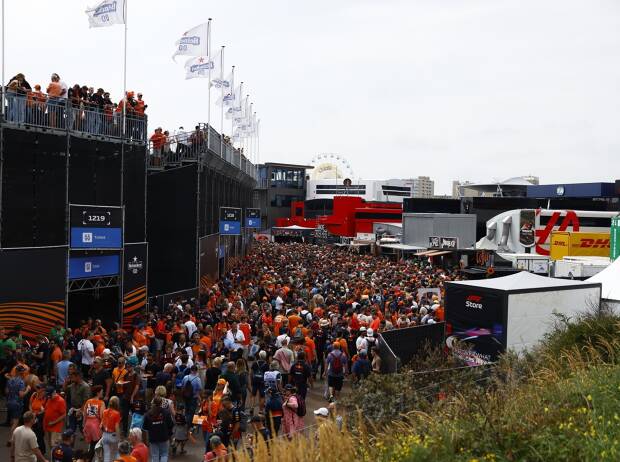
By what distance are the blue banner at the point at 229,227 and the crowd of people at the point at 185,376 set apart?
Result: 7.14 metres

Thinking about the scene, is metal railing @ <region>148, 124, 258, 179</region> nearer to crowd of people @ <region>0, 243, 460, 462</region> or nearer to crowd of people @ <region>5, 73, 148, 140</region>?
crowd of people @ <region>5, 73, 148, 140</region>

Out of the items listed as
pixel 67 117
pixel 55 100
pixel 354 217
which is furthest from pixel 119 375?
pixel 354 217

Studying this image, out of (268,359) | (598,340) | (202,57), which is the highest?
(202,57)

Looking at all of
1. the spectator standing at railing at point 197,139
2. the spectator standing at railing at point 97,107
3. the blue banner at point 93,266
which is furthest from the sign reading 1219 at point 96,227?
the spectator standing at railing at point 197,139

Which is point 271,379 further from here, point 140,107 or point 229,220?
point 229,220

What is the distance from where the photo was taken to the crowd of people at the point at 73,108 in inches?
623

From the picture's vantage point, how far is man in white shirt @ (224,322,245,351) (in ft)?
45.3

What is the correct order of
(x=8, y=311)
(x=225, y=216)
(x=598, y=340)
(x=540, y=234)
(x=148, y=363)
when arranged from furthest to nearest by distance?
1. (x=540, y=234)
2. (x=225, y=216)
3. (x=8, y=311)
4. (x=148, y=363)
5. (x=598, y=340)

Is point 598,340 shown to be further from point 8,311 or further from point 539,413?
point 8,311

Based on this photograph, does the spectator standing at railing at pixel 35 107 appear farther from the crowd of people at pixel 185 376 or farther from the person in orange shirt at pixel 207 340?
the person in orange shirt at pixel 207 340

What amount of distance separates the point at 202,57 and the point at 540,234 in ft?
87.3

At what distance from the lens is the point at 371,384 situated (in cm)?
897

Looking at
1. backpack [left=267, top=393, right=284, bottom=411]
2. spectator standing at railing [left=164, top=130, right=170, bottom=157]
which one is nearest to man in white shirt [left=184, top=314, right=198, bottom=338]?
backpack [left=267, top=393, right=284, bottom=411]

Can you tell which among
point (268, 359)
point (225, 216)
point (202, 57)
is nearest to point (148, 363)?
point (268, 359)
